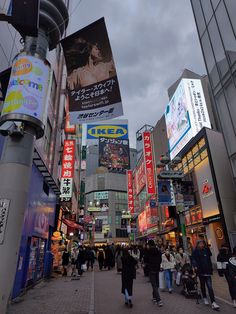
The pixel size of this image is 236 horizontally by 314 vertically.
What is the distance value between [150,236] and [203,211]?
22726mm

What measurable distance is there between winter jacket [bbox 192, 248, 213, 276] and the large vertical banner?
513cm

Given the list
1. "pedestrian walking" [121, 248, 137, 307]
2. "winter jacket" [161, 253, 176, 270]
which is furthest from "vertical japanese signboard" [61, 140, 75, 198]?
"pedestrian walking" [121, 248, 137, 307]

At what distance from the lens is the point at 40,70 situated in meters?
5.17

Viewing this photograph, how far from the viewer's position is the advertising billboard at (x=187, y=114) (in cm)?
2498

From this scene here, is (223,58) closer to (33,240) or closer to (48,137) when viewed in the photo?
(48,137)

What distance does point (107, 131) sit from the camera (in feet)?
107

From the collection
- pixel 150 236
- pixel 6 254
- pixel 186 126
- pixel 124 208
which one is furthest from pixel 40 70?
pixel 124 208

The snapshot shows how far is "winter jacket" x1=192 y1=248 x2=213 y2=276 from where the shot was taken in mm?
7175

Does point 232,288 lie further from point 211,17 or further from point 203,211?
point 211,17

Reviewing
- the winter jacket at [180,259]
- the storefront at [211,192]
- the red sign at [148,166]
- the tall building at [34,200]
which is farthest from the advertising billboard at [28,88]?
the red sign at [148,166]

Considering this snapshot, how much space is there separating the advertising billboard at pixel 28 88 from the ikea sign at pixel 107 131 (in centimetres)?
2535

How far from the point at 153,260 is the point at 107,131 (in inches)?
1011

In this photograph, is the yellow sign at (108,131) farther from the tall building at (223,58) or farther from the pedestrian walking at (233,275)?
the pedestrian walking at (233,275)

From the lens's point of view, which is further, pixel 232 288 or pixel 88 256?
pixel 88 256
